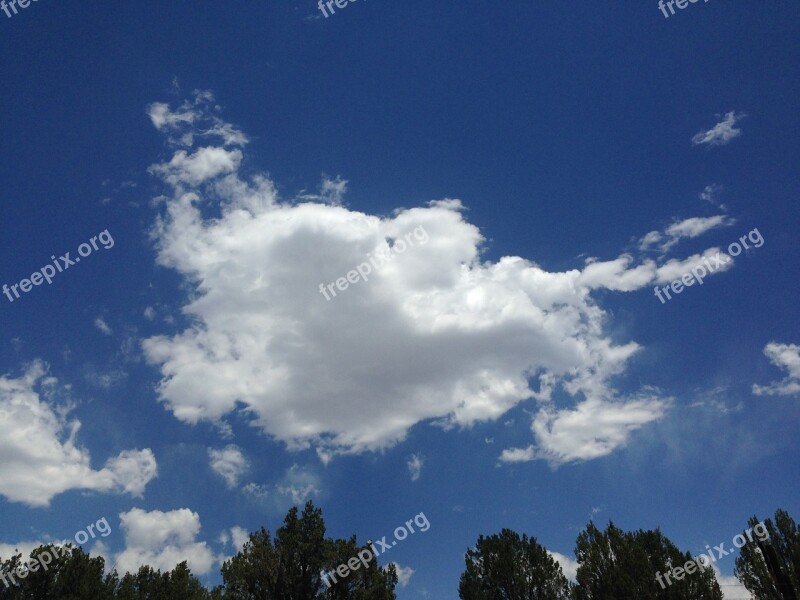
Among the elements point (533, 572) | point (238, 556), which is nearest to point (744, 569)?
point (533, 572)

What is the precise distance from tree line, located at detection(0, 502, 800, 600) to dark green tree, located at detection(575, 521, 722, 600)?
8 cm

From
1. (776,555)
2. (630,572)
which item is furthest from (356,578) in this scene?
(776,555)

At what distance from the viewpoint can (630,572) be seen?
4325cm

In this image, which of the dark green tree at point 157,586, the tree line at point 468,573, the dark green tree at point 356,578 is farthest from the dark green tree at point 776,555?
the dark green tree at point 157,586

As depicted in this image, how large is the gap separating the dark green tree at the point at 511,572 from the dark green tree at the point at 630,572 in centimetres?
366

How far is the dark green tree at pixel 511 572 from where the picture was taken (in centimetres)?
4775

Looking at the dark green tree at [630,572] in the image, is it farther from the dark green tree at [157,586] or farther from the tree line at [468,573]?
the dark green tree at [157,586]

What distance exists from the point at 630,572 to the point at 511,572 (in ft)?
35.9

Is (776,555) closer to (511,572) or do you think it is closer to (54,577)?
(511,572)

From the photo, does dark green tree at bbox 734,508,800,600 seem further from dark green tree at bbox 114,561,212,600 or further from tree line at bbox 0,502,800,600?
dark green tree at bbox 114,561,212,600

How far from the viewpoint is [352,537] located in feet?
137

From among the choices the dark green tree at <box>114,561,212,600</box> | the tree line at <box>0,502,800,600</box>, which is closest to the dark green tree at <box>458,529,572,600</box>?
the tree line at <box>0,502,800,600</box>

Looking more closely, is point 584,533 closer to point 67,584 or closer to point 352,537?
point 352,537

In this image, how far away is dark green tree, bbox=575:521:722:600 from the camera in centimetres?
4225
